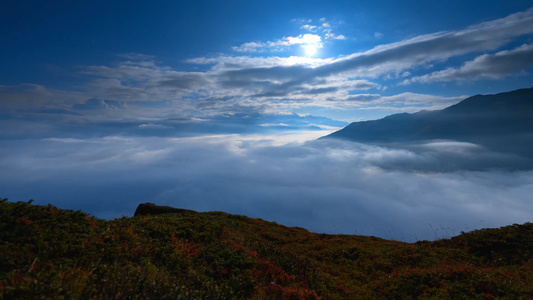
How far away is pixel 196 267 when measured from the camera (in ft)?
32.3

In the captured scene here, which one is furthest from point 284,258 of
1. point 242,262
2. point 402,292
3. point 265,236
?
point 265,236

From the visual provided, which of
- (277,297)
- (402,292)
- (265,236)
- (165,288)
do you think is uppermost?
(165,288)

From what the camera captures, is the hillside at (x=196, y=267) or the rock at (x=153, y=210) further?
the rock at (x=153, y=210)

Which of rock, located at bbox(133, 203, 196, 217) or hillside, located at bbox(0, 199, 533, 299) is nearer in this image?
hillside, located at bbox(0, 199, 533, 299)

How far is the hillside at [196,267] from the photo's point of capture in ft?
19.5

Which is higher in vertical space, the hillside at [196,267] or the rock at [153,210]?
the hillside at [196,267]

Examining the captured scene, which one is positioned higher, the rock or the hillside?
the hillside

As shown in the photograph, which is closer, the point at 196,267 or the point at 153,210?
the point at 196,267

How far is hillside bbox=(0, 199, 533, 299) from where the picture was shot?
234 inches

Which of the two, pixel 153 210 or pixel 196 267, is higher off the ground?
pixel 196 267

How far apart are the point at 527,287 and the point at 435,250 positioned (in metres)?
9.46

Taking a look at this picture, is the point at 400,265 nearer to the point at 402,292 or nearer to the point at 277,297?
the point at 402,292

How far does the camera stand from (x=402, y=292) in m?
11.8

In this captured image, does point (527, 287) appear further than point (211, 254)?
No
